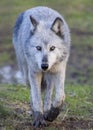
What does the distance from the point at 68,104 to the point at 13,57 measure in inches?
451

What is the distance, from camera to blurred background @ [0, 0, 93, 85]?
2121 cm

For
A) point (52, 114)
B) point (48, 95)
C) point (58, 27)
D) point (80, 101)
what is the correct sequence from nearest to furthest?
point (58, 27) → point (52, 114) → point (48, 95) → point (80, 101)

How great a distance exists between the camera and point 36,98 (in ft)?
34.3

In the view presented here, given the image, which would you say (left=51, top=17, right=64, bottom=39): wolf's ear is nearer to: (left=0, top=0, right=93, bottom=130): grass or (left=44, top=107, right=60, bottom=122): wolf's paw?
(left=44, top=107, right=60, bottom=122): wolf's paw

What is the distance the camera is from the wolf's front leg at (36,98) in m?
10.4

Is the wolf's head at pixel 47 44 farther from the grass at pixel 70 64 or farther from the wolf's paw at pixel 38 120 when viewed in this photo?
the grass at pixel 70 64

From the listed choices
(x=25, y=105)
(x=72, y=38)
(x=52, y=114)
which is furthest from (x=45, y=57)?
(x=72, y=38)

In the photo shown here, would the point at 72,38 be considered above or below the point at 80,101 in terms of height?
below

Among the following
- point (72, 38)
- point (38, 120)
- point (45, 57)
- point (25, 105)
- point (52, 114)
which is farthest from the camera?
point (72, 38)

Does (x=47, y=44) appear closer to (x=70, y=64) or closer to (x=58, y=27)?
(x=58, y=27)

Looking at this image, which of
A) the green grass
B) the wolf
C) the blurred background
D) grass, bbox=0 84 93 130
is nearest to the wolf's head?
the wolf

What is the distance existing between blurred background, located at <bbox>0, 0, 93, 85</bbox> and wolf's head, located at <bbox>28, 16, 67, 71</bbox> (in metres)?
4.26

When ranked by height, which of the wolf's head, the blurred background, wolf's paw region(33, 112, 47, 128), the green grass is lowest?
the blurred background

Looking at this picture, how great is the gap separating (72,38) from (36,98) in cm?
1610
